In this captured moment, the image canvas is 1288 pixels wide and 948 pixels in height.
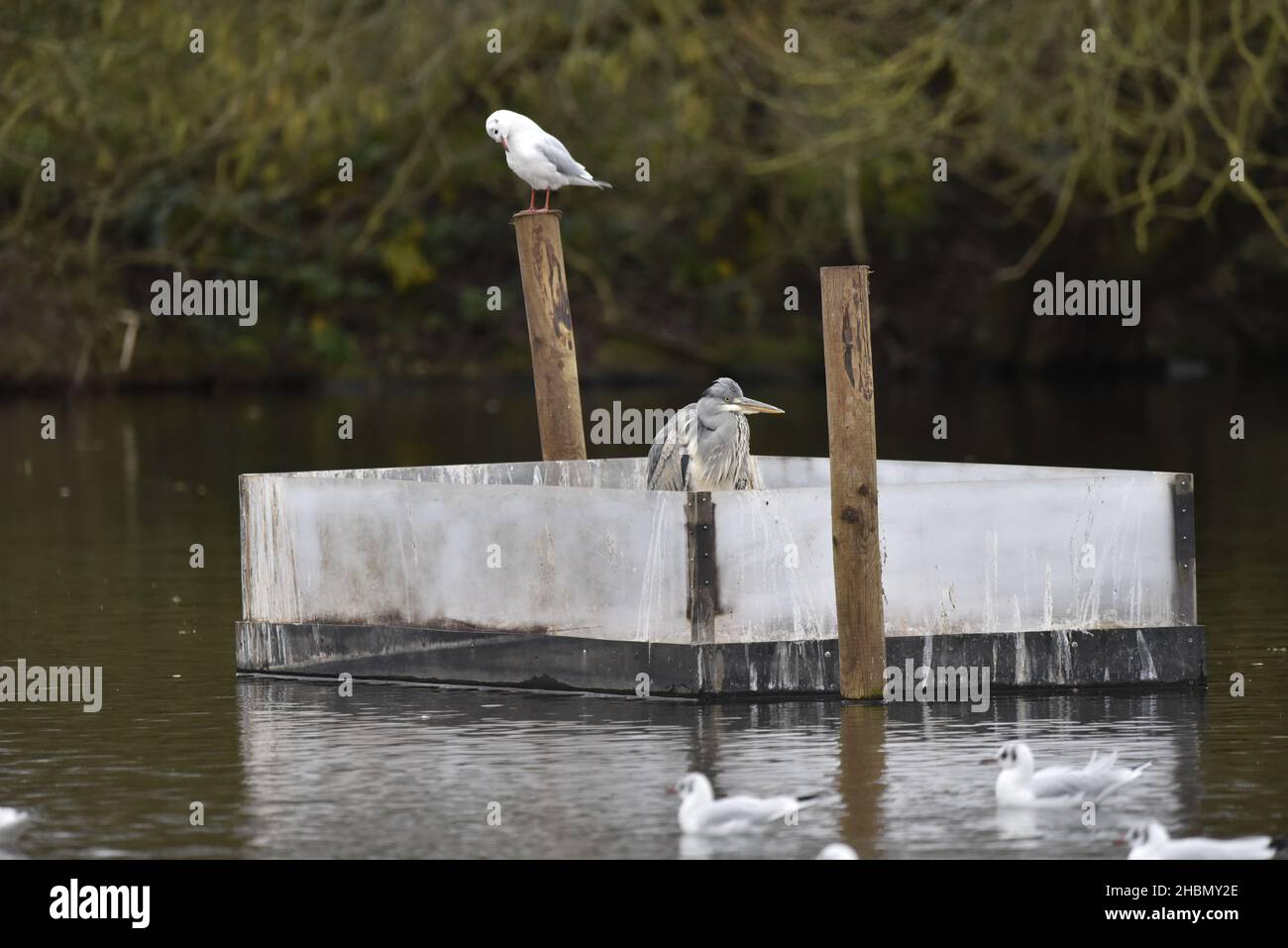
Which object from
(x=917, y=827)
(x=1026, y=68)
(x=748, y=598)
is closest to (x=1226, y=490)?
(x=1026, y=68)

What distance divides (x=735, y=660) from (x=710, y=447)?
1.53 meters

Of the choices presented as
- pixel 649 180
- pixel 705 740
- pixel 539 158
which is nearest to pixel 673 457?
pixel 539 158

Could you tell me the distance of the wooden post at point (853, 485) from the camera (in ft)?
47.0

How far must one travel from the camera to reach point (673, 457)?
1587 cm

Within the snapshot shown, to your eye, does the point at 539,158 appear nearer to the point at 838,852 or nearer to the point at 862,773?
the point at 862,773

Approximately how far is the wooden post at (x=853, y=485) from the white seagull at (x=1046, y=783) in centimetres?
251

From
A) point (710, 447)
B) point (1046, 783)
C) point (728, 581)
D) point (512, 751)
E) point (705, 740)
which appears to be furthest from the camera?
point (710, 447)

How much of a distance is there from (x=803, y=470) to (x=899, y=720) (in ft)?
12.5

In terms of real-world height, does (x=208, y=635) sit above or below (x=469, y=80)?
below

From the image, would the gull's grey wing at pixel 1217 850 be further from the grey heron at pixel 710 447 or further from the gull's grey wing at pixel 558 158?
the gull's grey wing at pixel 558 158

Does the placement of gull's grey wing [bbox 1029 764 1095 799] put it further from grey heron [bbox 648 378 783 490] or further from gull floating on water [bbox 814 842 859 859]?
grey heron [bbox 648 378 783 490]

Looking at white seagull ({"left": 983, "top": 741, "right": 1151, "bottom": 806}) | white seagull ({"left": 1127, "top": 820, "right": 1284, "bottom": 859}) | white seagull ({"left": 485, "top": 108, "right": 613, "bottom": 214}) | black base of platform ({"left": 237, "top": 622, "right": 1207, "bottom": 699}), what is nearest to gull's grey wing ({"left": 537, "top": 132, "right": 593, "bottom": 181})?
white seagull ({"left": 485, "top": 108, "right": 613, "bottom": 214})

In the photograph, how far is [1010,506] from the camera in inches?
588

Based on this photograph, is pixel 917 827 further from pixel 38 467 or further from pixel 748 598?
pixel 38 467
